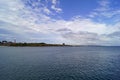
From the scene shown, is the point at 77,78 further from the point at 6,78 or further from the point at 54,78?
the point at 6,78

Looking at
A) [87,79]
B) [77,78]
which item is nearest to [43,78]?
[77,78]

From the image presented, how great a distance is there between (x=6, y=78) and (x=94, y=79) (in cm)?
1897

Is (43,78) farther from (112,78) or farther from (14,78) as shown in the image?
(112,78)

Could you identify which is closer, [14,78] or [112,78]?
[14,78]

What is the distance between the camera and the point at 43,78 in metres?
23.3

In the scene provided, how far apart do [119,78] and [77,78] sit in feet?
31.6

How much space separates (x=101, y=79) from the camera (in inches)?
923

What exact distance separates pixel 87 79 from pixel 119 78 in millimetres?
7610

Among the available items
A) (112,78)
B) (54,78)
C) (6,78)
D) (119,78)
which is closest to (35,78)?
(54,78)

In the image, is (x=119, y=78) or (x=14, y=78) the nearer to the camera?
(x=14, y=78)

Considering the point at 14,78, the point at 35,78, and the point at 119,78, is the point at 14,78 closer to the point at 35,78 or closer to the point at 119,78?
the point at 35,78

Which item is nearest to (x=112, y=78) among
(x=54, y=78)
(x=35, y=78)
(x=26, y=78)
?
(x=54, y=78)

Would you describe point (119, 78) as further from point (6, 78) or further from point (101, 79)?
point (6, 78)

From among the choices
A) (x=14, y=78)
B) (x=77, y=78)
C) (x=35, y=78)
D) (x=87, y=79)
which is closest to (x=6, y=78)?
(x=14, y=78)
